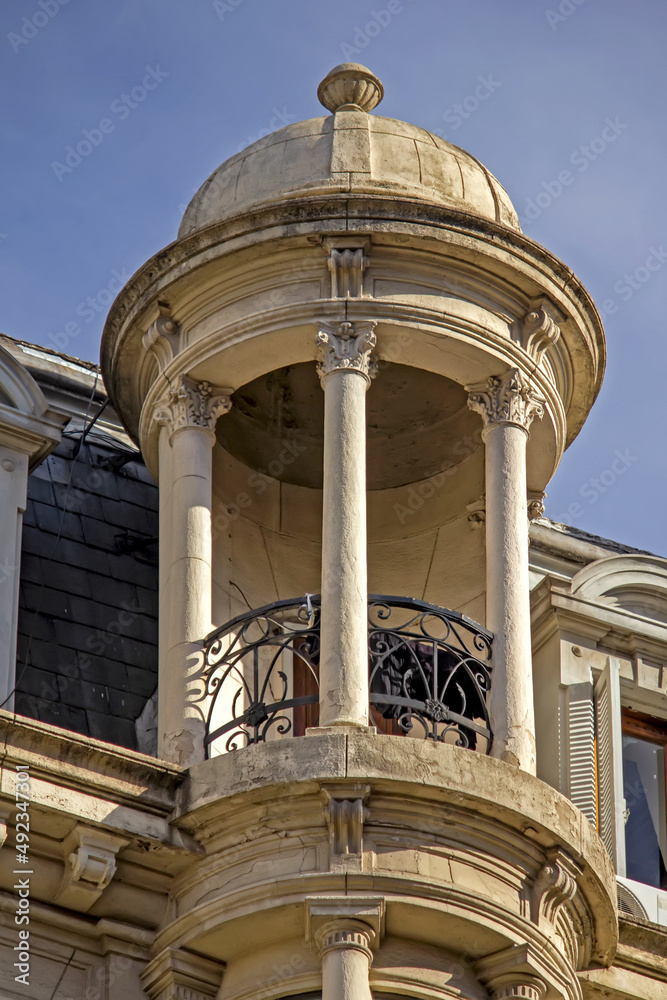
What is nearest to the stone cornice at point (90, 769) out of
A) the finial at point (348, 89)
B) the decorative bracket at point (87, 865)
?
the decorative bracket at point (87, 865)

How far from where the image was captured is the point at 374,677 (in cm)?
1548

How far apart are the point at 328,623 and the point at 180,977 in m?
2.31

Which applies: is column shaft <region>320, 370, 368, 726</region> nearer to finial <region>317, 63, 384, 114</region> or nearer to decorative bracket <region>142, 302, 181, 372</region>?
decorative bracket <region>142, 302, 181, 372</region>

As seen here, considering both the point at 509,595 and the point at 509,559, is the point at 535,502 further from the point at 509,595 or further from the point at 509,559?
the point at 509,595

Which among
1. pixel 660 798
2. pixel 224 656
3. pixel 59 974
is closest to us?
pixel 59 974

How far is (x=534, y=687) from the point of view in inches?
695

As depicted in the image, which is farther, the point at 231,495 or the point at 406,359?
the point at 231,495

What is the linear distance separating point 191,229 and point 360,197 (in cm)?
157

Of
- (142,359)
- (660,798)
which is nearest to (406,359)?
(142,359)

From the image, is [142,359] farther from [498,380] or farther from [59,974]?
[59,974]

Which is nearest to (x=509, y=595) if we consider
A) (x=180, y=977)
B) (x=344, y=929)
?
(x=344, y=929)

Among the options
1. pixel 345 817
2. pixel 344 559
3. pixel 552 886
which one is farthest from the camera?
pixel 344 559

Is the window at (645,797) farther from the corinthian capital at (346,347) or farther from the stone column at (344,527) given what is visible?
the corinthian capital at (346,347)

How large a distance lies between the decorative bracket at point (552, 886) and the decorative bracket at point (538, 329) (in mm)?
3666
